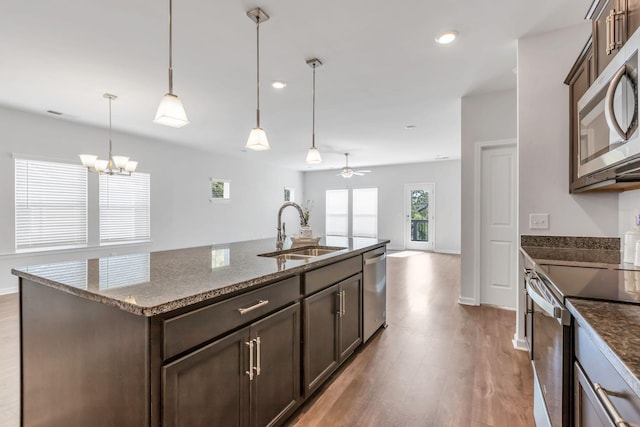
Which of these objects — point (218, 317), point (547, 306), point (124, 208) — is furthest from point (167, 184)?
point (547, 306)

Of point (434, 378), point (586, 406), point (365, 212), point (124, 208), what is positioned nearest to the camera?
point (586, 406)

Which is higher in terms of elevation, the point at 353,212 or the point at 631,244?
the point at 353,212

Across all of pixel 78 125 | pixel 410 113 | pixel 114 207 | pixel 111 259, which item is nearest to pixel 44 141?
pixel 78 125

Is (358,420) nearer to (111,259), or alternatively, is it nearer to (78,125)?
(111,259)

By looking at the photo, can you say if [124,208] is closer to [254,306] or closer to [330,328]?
[330,328]

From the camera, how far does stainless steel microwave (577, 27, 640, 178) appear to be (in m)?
1.17

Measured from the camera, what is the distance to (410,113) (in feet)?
14.8

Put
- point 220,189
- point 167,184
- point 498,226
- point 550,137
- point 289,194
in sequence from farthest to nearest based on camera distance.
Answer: point 289,194 < point 220,189 < point 167,184 < point 498,226 < point 550,137

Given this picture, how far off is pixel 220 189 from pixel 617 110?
747 cm

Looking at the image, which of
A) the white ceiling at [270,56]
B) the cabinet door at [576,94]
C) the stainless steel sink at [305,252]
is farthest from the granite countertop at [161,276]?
the cabinet door at [576,94]

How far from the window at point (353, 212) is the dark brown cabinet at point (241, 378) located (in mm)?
8318

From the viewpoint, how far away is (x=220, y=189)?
25.4 ft

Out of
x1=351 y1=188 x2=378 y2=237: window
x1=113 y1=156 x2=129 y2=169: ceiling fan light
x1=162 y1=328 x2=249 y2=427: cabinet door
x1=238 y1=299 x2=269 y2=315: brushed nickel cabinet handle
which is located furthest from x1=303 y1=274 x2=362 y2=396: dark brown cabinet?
x1=351 y1=188 x2=378 y2=237: window

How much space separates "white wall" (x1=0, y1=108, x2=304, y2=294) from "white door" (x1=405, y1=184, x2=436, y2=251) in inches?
152
